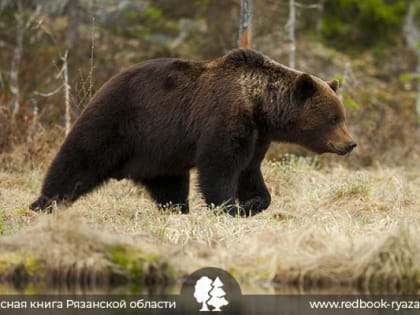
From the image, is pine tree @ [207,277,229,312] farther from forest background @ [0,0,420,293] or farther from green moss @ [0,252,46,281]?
green moss @ [0,252,46,281]

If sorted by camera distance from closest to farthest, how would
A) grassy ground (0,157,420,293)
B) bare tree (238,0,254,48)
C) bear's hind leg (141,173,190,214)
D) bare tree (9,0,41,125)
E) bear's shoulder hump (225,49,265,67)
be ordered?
grassy ground (0,157,420,293) → bear's shoulder hump (225,49,265,67) → bear's hind leg (141,173,190,214) → bare tree (238,0,254,48) → bare tree (9,0,41,125)

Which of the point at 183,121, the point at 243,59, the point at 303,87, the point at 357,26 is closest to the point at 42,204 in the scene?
the point at 183,121

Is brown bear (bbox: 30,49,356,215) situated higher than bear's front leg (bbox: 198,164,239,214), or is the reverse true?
brown bear (bbox: 30,49,356,215)

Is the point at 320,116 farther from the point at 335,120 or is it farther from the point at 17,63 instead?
the point at 17,63

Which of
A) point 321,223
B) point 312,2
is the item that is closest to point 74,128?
point 321,223

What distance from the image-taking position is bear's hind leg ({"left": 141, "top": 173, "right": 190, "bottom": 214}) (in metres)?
10.2

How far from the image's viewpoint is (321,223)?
337 inches

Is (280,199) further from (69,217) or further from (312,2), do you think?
(312,2)

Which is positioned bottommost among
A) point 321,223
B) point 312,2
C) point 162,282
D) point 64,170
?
point 162,282

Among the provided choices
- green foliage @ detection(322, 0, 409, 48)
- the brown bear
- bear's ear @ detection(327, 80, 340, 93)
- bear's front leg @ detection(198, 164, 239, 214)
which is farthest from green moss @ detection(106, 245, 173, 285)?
green foliage @ detection(322, 0, 409, 48)

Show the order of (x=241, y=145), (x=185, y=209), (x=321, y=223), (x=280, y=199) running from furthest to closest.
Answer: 1. (x=280, y=199)
2. (x=185, y=209)
3. (x=241, y=145)
4. (x=321, y=223)

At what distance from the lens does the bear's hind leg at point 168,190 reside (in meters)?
10.2

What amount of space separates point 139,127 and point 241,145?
47.3 inches

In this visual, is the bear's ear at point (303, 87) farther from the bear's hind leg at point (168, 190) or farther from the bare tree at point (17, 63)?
the bare tree at point (17, 63)
